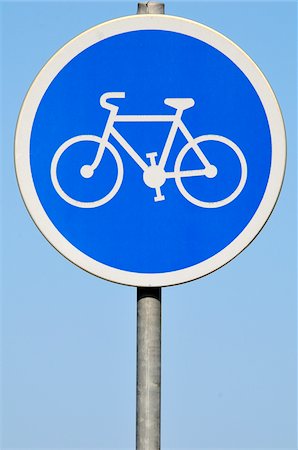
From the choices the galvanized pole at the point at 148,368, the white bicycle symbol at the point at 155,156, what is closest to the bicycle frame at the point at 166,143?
the white bicycle symbol at the point at 155,156

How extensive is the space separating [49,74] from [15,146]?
20 centimetres

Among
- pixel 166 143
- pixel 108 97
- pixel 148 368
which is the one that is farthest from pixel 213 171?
pixel 148 368

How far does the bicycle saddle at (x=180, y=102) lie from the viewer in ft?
16.6

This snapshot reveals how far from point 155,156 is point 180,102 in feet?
0.48

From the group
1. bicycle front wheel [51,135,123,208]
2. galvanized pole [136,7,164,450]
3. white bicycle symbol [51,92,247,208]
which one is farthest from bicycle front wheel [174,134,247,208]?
galvanized pole [136,7,164,450]

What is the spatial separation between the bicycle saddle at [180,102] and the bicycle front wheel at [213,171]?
89 millimetres

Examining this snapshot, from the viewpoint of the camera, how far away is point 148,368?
509 centimetres

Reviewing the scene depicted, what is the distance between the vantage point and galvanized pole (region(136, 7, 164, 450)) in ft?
16.7

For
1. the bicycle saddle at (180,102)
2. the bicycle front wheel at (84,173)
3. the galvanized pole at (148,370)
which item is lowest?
the galvanized pole at (148,370)

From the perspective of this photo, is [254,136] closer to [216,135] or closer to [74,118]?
[216,135]

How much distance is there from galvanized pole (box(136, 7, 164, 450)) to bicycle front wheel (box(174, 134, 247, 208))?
259 mm

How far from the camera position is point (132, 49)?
510 cm

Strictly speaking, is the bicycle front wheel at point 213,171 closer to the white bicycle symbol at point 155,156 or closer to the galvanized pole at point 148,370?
the white bicycle symbol at point 155,156

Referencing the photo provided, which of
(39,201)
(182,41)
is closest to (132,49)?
(182,41)
